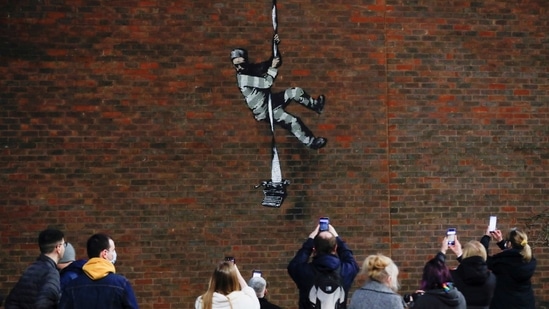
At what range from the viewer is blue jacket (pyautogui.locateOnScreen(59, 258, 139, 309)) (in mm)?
6715

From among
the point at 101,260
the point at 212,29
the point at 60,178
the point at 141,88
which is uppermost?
the point at 212,29

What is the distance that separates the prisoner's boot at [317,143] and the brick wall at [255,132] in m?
0.11

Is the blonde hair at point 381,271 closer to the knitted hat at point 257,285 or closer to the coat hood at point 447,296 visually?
the coat hood at point 447,296

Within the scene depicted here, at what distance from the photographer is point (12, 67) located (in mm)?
11367

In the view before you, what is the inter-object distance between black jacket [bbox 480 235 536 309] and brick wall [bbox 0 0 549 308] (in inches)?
108

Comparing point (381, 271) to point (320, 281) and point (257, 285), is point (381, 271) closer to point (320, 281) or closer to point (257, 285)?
point (320, 281)

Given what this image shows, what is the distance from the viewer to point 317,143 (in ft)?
38.9

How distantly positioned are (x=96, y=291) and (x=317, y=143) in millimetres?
5630

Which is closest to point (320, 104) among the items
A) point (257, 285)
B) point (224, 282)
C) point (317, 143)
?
point (317, 143)

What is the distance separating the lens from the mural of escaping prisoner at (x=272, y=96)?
38.6ft

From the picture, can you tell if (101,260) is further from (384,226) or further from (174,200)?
(384,226)

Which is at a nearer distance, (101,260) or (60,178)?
(101,260)

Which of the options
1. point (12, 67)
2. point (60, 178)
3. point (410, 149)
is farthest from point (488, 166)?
point (12, 67)

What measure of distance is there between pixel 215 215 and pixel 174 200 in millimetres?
582
